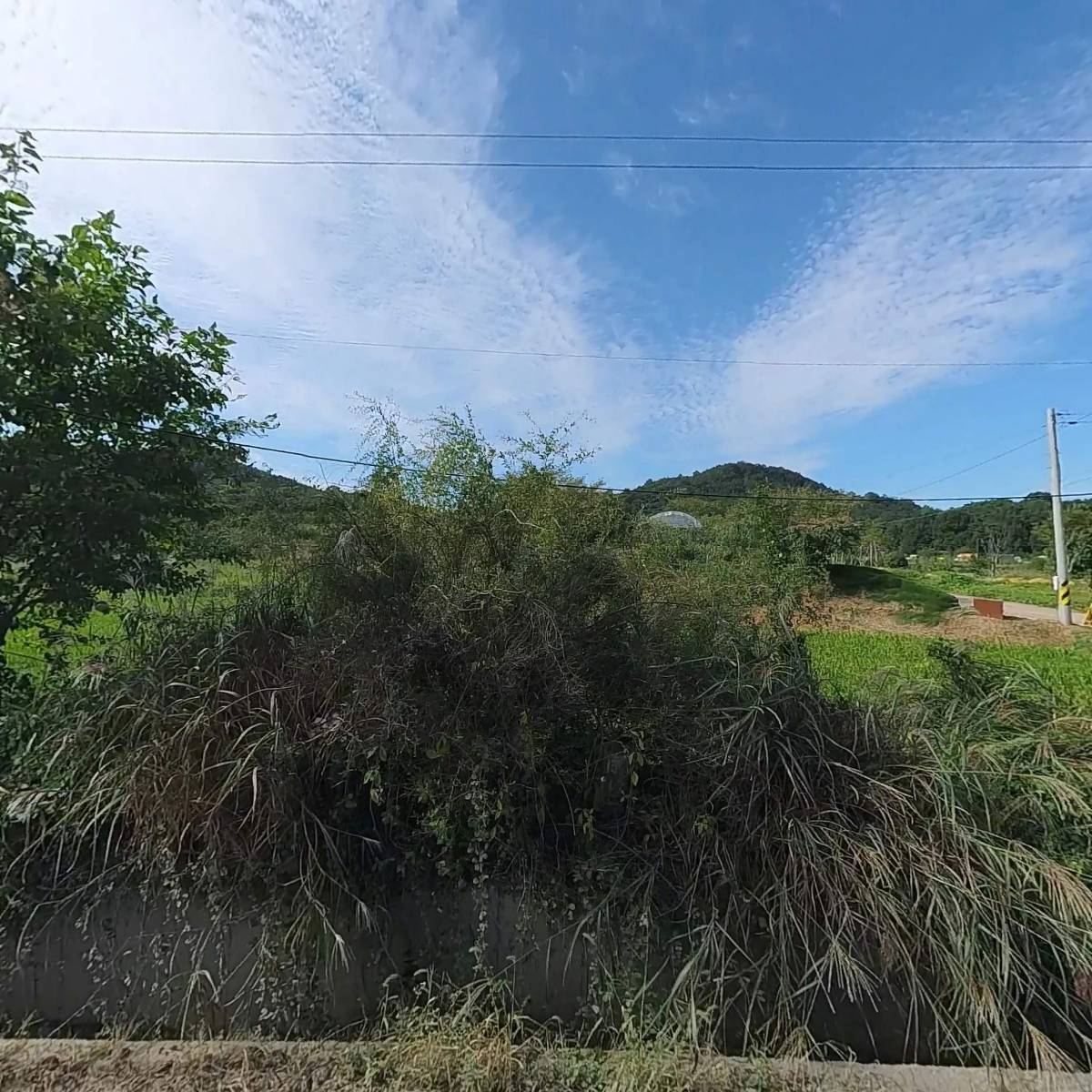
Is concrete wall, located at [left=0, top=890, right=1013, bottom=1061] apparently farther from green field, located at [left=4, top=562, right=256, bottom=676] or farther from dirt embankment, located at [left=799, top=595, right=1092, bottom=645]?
dirt embankment, located at [left=799, top=595, right=1092, bottom=645]

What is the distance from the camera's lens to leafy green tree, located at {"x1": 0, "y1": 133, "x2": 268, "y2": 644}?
2.83 metres

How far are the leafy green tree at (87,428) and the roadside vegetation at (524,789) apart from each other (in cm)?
2

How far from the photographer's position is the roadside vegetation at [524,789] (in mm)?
2064

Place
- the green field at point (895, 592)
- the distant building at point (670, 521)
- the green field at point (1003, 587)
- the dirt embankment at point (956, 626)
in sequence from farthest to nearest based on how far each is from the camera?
1. the green field at point (1003, 587)
2. the green field at point (895, 592)
3. the dirt embankment at point (956, 626)
4. the distant building at point (670, 521)

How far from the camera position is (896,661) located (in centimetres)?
870

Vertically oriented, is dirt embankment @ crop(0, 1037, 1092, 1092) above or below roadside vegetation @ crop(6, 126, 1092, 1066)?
below

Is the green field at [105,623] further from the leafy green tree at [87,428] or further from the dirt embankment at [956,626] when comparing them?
the dirt embankment at [956,626]

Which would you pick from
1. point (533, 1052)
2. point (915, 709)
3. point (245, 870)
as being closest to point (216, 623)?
point (245, 870)

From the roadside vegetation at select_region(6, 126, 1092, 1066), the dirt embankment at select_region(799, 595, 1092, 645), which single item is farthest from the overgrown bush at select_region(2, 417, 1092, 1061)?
the dirt embankment at select_region(799, 595, 1092, 645)

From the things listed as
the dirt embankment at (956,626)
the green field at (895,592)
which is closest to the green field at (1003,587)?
the green field at (895,592)

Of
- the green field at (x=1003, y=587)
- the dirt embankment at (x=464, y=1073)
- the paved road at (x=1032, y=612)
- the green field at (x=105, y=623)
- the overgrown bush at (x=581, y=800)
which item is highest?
the green field at (x=1003, y=587)

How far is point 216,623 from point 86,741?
62cm

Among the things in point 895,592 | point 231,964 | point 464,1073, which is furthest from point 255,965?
point 895,592

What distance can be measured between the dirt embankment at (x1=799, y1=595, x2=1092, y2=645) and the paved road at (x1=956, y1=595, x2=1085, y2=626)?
1433 millimetres
